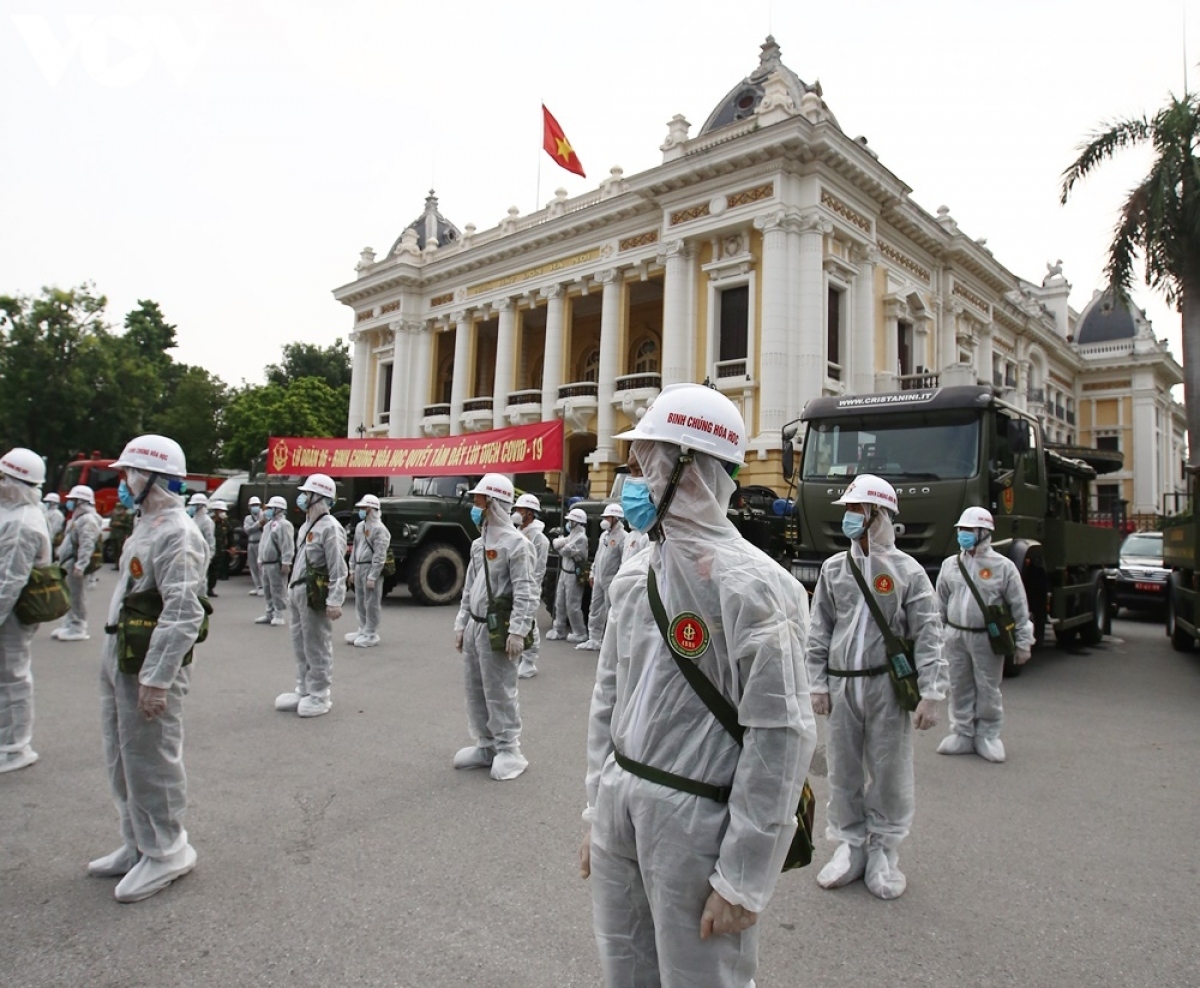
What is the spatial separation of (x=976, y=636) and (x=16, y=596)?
276 inches

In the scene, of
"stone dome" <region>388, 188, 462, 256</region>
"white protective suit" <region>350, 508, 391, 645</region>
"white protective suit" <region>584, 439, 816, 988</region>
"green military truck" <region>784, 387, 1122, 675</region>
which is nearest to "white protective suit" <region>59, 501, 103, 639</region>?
"white protective suit" <region>350, 508, 391, 645</region>

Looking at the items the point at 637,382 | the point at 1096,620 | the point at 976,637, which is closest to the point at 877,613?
the point at 976,637

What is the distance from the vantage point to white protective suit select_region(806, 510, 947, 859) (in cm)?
384

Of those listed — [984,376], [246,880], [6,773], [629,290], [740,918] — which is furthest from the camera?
[984,376]

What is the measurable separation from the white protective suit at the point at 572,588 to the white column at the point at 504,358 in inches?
750

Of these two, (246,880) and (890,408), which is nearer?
(246,880)

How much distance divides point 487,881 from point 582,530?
8.33 m

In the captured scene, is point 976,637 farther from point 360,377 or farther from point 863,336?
point 360,377

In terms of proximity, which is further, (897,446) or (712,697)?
(897,446)

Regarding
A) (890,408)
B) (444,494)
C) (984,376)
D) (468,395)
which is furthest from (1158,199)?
(468,395)

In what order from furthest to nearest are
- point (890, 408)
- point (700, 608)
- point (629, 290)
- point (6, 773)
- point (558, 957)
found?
point (629, 290)
point (890, 408)
point (6, 773)
point (558, 957)
point (700, 608)

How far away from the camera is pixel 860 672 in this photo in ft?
13.1

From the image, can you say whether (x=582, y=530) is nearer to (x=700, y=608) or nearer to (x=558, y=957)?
(x=558, y=957)

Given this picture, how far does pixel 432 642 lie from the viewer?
35.1 feet
